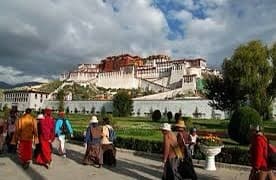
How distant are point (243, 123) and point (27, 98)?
355 feet

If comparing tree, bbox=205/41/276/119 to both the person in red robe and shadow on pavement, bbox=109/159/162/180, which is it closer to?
shadow on pavement, bbox=109/159/162/180

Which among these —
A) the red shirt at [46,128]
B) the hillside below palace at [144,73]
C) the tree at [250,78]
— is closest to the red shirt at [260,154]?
the red shirt at [46,128]

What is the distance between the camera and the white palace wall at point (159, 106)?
78.2 m

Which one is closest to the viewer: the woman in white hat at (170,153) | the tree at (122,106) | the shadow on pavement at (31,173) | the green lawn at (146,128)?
the woman in white hat at (170,153)

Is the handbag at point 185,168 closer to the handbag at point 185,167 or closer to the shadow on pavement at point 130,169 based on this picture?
the handbag at point 185,167

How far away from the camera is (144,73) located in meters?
144

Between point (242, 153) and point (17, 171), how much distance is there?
23.6 ft

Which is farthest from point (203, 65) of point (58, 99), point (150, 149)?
point (150, 149)

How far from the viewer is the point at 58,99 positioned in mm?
108062

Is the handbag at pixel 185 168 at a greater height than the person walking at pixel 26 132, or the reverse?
the person walking at pixel 26 132

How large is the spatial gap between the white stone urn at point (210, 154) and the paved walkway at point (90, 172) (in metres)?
0.21

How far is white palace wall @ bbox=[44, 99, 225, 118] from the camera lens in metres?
78.2

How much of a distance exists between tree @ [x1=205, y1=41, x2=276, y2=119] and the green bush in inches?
821

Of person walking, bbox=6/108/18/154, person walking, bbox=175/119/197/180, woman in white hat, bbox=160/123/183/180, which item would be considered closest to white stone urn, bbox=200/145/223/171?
person walking, bbox=175/119/197/180
